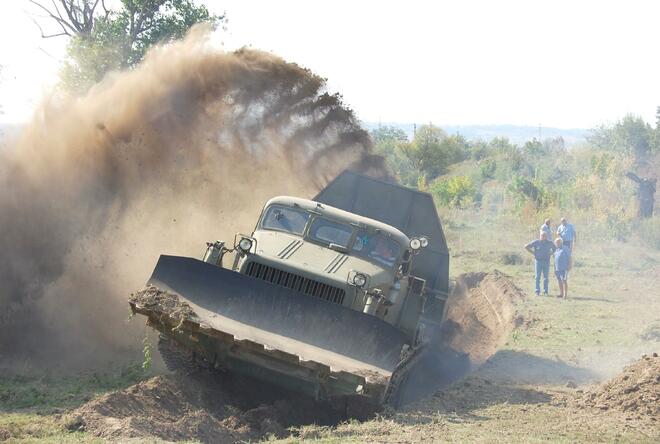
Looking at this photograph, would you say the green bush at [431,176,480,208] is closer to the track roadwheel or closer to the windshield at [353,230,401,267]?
the windshield at [353,230,401,267]

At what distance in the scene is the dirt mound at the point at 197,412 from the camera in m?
8.39

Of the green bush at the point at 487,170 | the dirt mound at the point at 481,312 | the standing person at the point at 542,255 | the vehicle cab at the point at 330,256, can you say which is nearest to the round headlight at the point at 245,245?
the vehicle cab at the point at 330,256

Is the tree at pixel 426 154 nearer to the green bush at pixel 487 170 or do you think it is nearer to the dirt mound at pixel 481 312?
the green bush at pixel 487 170

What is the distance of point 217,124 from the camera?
59.0 feet

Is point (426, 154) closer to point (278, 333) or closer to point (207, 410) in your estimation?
point (278, 333)

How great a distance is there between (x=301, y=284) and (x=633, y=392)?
4.16m

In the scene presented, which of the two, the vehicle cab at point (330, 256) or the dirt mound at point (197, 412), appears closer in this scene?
the dirt mound at point (197, 412)

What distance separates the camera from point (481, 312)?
830 inches

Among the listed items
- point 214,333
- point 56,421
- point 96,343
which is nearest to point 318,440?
point 214,333

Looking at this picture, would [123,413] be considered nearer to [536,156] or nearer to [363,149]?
[363,149]

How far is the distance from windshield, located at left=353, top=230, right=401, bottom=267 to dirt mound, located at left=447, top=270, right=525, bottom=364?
14.7 ft

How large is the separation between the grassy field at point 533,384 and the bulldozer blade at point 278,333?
624mm

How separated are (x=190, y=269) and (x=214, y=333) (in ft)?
3.94

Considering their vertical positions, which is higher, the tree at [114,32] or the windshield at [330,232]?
the tree at [114,32]
